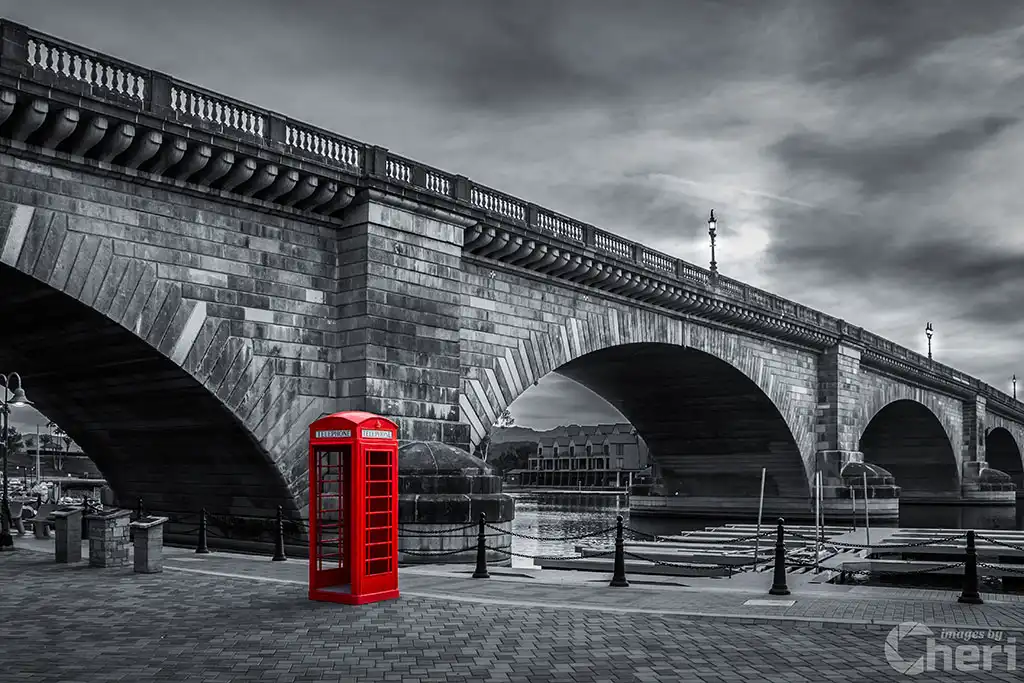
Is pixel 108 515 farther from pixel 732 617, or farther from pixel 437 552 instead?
pixel 732 617

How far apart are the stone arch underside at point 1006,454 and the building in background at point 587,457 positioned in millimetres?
40997

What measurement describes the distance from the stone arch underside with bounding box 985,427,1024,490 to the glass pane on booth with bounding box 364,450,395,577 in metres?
100

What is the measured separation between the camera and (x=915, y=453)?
7475cm

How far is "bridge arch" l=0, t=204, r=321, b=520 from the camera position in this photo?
1656 centimetres

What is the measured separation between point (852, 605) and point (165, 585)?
972 centimetres

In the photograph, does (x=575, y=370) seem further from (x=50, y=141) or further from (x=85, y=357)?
(x=50, y=141)

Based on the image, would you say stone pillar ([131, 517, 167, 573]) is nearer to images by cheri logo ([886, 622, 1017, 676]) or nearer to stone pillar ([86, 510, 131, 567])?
stone pillar ([86, 510, 131, 567])

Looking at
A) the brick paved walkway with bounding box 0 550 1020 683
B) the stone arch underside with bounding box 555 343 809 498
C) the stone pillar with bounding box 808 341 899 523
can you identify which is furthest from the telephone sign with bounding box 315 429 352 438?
the stone pillar with bounding box 808 341 899 523

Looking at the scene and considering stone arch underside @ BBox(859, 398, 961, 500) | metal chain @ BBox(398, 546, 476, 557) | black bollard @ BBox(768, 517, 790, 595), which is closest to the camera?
black bollard @ BBox(768, 517, 790, 595)

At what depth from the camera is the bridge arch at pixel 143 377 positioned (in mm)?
16562

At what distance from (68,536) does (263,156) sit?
8.10 meters

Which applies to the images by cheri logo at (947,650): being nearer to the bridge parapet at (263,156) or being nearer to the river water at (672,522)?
the bridge parapet at (263,156)

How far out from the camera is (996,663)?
29.5ft

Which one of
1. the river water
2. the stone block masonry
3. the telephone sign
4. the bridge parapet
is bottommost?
the river water
